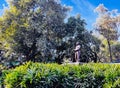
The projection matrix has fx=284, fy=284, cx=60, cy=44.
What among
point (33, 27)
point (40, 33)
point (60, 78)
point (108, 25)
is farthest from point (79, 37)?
point (60, 78)

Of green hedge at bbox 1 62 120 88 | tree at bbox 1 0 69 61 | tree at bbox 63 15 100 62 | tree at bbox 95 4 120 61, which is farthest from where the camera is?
tree at bbox 95 4 120 61

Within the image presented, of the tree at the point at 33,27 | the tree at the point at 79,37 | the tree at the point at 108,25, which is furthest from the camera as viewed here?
the tree at the point at 108,25

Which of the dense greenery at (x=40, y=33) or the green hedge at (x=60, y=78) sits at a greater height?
the dense greenery at (x=40, y=33)

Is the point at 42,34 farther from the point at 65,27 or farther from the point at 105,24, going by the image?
the point at 105,24

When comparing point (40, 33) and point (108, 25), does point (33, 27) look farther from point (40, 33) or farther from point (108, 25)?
point (108, 25)

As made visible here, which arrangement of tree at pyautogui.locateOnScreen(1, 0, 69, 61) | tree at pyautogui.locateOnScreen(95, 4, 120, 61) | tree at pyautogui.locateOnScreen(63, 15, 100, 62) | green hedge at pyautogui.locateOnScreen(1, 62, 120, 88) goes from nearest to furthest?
green hedge at pyautogui.locateOnScreen(1, 62, 120, 88) < tree at pyautogui.locateOnScreen(1, 0, 69, 61) < tree at pyautogui.locateOnScreen(63, 15, 100, 62) < tree at pyautogui.locateOnScreen(95, 4, 120, 61)

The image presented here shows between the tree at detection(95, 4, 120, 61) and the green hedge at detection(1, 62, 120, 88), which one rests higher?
the tree at detection(95, 4, 120, 61)

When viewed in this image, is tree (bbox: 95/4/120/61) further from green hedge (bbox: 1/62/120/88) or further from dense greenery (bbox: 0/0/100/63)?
green hedge (bbox: 1/62/120/88)

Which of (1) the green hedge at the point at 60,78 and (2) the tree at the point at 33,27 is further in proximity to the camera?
(2) the tree at the point at 33,27

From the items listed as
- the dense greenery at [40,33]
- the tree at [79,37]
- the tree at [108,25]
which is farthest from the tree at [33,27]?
the tree at [108,25]

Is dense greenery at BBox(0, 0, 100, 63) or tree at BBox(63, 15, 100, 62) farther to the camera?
tree at BBox(63, 15, 100, 62)

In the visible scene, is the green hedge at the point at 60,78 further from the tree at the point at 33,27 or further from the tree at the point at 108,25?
the tree at the point at 108,25

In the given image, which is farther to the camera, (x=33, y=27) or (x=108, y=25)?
(x=108, y=25)

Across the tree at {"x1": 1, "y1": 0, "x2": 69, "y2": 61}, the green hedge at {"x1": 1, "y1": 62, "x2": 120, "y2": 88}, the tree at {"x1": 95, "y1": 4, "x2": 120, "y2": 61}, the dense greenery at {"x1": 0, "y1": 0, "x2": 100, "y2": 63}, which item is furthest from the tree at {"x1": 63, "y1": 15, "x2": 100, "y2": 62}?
the green hedge at {"x1": 1, "y1": 62, "x2": 120, "y2": 88}
